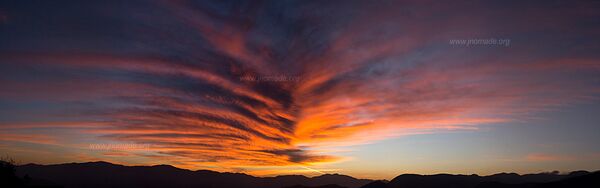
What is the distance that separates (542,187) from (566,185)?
9547 millimetres

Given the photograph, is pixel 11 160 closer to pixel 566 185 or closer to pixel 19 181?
pixel 19 181

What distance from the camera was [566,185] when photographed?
158250mm

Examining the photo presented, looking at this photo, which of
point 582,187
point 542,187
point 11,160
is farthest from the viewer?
point 542,187

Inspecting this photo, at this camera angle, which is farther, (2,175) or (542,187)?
(542,187)

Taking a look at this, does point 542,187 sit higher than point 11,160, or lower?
lower

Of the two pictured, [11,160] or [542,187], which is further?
[542,187]

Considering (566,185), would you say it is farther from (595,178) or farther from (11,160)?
(11,160)

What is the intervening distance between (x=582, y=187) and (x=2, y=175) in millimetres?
202659

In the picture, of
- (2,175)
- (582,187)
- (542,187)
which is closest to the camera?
(2,175)

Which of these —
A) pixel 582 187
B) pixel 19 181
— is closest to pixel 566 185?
pixel 582 187

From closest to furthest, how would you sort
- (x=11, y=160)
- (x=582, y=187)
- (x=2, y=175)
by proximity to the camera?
1. (x=2, y=175)
2. (x=11, y=160)
3. (x=582, y=187)

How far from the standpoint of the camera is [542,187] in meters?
165

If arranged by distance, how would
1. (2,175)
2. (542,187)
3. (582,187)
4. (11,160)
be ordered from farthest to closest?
(542,187) → (582,187) → (11,160) → (2,175)

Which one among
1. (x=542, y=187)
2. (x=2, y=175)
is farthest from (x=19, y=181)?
(x=542, y=187)
